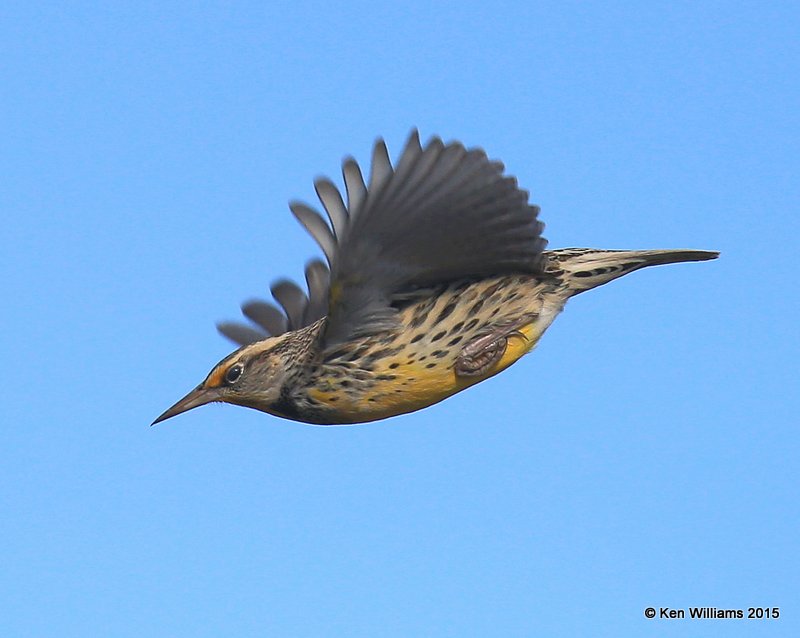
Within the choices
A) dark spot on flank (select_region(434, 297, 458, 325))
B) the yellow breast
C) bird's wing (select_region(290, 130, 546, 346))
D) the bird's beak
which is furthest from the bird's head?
dark spot on flank (select_region(434, 297, 458, 325))

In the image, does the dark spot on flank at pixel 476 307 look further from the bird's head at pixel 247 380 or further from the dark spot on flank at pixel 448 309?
the bird's head at pixel 247 380

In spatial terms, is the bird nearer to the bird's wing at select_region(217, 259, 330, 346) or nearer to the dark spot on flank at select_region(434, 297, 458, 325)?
the dark spot on flank at select_region(434, 297, 458, 325)

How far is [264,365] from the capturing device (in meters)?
8.61

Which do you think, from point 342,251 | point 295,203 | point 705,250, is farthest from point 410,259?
point 705,250

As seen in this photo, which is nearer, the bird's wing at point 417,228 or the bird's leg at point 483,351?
the bird's wing at point 417,228

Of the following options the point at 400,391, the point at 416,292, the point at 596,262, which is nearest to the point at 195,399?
the point at 400,391

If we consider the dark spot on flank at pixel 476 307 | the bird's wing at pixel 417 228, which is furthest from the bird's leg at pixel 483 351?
the bird's wing at pixel 417 228

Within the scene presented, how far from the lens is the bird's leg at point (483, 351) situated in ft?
27.1

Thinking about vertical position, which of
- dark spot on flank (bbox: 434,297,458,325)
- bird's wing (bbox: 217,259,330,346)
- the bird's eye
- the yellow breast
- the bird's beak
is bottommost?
the yellow breast

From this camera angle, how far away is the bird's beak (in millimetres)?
8742

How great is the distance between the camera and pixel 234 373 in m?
8.66

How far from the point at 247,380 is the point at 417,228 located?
1631mm

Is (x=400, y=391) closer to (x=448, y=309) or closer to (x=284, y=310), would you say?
(x=448, y=309)

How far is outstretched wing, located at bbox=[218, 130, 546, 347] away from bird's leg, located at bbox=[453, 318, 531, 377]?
0.39 meters
